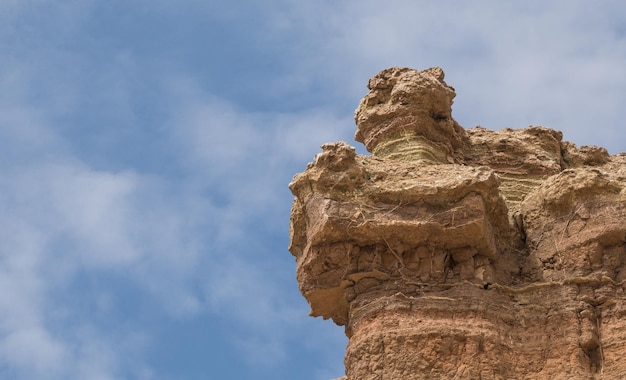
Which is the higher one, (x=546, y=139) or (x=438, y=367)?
(x=546, y=139)

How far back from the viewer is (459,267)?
58.9 feet

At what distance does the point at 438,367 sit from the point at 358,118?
606 cm

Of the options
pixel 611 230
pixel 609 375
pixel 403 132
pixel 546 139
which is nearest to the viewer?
pixel 609 375

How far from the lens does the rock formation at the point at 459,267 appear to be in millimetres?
16750

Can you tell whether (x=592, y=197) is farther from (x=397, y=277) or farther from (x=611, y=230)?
(x=397, y=277)

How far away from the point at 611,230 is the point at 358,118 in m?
5.40

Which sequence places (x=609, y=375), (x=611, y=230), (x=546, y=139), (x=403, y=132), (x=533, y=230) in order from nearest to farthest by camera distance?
(x=609, y=375) < (x=611, y=230) < (x=533, y=230) < (x=403, y=132) < (x=546, y=139)

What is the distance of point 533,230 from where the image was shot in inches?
736

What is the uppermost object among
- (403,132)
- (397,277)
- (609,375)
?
(403,132)

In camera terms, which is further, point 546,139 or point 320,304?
point 546,139

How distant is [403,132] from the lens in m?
20.5

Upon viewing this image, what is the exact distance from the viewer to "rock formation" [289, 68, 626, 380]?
55.0ft

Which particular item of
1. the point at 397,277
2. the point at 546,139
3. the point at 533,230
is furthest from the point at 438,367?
the point at 546,139

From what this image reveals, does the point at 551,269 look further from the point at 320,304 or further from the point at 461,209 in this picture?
the point at 320,304
